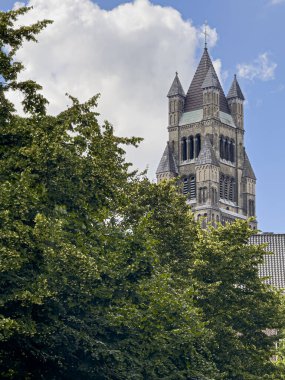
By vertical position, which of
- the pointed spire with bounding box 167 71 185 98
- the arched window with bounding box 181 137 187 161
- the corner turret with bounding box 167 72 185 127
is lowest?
the arched window with bounding box 181 137 187 161

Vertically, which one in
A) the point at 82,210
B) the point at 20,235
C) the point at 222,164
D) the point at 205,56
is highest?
the point at 205,56

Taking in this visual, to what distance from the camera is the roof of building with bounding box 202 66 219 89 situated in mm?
151125

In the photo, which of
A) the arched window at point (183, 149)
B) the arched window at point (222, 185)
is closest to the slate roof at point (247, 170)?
the arched window at point (222, 185)

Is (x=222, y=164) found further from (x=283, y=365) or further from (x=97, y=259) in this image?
(x=97, y=259)

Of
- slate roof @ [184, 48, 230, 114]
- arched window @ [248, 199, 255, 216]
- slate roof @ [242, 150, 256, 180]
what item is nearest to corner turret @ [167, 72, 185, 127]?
slate roof @ [184, 48, 230, 114]

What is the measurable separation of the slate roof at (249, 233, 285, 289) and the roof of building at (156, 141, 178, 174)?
137ft

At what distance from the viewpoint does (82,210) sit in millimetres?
31766

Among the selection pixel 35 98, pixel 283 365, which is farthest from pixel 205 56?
pixel 35 98

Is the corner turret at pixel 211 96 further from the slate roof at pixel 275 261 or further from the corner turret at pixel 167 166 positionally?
the slate roof at pixel 275 261

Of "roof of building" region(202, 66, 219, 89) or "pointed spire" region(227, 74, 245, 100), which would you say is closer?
"roof of building" region(202, 66, 219, 89)

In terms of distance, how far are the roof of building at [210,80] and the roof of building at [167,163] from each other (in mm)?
11314

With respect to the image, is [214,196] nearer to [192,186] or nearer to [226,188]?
[192,186]

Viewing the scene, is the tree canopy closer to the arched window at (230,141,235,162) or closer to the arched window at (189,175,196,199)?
the arched window at (189,175,196,199)

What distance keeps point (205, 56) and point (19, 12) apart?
12684 cm
